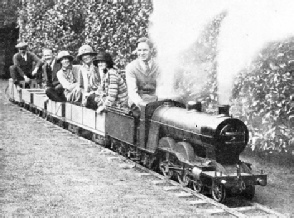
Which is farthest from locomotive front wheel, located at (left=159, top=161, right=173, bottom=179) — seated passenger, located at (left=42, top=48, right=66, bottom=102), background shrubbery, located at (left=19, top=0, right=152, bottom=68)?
seated passenger, located at (left=42, top=48, right=66, bottom=102)

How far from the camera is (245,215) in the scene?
6.60 m

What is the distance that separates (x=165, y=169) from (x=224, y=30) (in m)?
2.87

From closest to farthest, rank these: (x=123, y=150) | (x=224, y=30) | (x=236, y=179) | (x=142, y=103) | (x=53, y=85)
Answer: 1. (x=236, y=179)
2. (x=142, y=103)
3. (x=224, y=30)
4. (x=123, y=150)
5. (x=53, y=85)

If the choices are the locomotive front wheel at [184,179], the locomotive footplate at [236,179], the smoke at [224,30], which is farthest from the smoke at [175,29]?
the locomotive footplate at [236,179]

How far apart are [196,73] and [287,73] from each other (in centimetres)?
277

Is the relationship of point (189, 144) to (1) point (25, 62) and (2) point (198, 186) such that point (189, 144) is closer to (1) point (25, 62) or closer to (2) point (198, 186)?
(2) point (198, 186)

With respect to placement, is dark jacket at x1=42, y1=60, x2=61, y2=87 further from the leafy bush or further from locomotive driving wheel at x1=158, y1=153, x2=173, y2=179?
locomotive driving wheel at x1=158, y1=153, x2=173, y2=179

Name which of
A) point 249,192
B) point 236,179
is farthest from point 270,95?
Result: point 236,179

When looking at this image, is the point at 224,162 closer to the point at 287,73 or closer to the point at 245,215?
the point at 245,215

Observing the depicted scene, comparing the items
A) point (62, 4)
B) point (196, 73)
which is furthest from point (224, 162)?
point (62, 4)

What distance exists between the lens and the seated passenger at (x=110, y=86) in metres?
10.8

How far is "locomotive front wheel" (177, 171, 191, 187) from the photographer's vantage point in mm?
7955

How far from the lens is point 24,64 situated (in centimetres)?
1928

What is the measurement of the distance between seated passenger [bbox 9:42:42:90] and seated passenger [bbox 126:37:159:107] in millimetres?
10013
